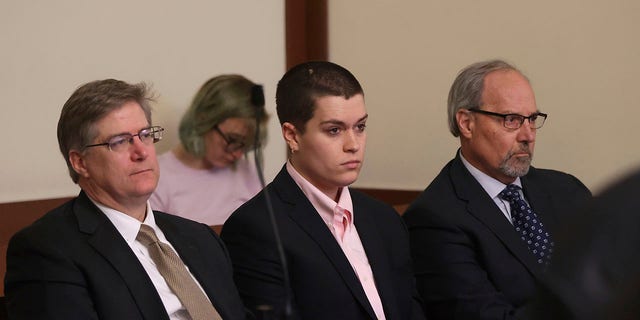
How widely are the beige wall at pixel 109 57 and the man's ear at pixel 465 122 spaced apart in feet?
5.25

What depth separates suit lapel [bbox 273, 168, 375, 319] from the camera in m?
2.86

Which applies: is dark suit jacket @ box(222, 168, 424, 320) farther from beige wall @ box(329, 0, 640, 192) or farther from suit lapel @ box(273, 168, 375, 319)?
beige wall @ box(329, 0, 640, 192)

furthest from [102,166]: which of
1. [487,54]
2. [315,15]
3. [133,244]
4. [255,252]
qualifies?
[315,15]

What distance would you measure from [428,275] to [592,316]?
6.64 ft

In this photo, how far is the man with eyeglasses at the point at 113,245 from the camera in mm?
2457

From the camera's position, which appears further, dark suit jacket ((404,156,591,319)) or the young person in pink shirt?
dark suit jacket ((404,156,591,319))

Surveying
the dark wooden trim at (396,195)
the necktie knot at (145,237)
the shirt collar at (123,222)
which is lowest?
the dark wooden trim at (396,195)

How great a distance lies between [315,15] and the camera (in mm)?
5230

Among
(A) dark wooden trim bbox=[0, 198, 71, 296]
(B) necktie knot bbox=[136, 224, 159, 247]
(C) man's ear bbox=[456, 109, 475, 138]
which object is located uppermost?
(C) man's ear bbox=[456, 109, 475, 138]

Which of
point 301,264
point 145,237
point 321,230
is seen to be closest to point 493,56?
point 321,230

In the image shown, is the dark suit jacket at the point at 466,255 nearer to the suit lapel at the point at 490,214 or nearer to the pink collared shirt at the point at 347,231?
the suit lapel at the point at 490,214

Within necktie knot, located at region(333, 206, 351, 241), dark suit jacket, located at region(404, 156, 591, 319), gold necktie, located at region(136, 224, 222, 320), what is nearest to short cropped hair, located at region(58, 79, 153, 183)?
gold necktie, located at region(136, 224, 222, 320)

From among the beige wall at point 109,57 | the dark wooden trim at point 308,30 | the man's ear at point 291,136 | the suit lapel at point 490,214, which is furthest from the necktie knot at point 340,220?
the dark wooden trim at point 308,30

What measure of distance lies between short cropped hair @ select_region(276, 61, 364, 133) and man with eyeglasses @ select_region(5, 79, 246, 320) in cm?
45
